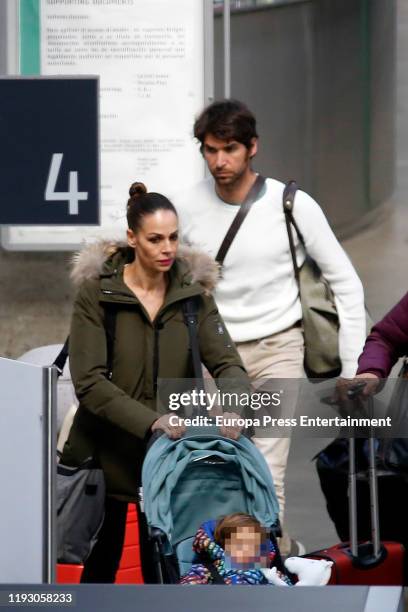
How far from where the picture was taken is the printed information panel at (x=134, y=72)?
25.3 ft

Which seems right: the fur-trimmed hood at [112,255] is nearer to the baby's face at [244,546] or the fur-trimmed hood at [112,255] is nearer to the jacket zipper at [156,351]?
the jacket zipper at [156,351]

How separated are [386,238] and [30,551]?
10.5 meters

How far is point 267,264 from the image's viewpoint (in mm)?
6348

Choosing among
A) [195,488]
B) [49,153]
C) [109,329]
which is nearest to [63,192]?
[49,153]

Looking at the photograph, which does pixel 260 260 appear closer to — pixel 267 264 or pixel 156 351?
pixel 267 264

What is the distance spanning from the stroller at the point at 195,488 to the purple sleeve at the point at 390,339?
53 centimetres

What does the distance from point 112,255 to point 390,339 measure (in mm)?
1050

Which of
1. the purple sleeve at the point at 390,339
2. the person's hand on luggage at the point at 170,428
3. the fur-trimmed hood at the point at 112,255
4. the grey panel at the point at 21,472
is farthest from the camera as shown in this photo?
the fur-trimmed hood at the point at 112,255

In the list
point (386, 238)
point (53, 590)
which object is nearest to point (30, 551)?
point (53, 590)

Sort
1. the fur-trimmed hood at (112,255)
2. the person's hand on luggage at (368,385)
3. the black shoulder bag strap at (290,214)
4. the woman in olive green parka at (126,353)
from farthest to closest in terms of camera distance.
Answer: the black shoulder bag strap at (290,214) → the fur-trimmed hood at (112,255) → the woman in olive green parka at (126,353) → the person's hand on luggage at (368,385)

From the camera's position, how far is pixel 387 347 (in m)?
5.41

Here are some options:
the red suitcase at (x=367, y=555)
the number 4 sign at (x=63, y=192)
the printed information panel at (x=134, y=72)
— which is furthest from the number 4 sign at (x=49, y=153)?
the printed information panel at (x=134, y=72)

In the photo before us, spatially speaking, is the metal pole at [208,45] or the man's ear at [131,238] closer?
the man's ear at [131,238]

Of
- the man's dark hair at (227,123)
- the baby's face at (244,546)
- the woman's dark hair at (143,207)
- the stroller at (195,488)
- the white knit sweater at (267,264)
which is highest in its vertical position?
the man's dark hair at (227,123)
